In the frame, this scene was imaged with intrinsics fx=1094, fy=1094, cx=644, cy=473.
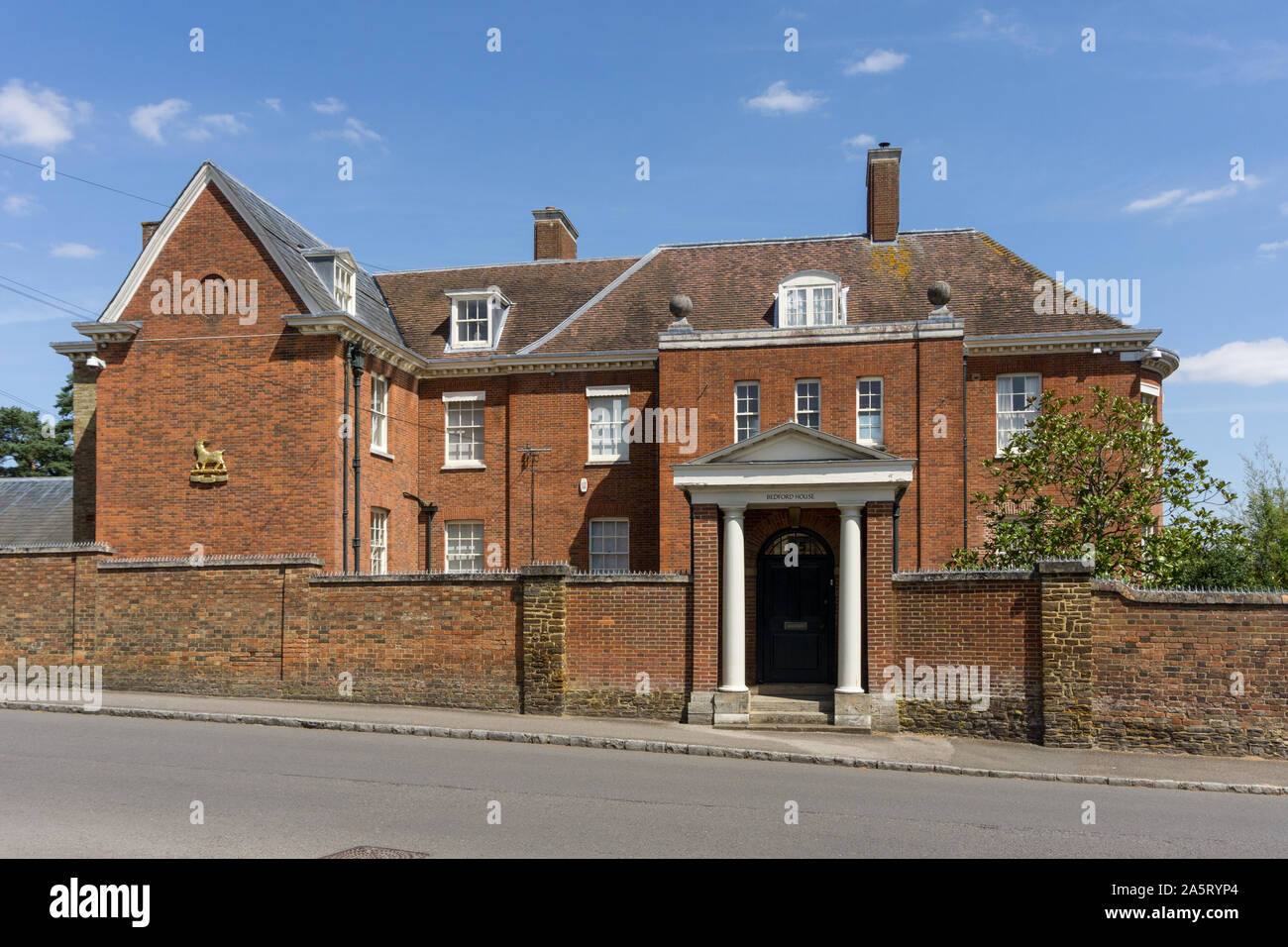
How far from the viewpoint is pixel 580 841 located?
926 centimetres

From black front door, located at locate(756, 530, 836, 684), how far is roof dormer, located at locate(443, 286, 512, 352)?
1257cm

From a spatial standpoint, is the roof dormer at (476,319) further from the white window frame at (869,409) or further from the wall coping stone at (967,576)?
the wall coping stone at (967,576)

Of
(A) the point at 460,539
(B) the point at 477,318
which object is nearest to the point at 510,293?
(B) the point at 477,318

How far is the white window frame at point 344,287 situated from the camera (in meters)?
27.4

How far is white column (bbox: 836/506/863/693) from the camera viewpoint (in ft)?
59.8

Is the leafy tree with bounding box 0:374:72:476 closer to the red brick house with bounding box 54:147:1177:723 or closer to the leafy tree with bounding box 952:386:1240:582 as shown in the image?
the red brick house with bounding box 54:147:1177:723

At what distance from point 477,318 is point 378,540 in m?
7.09

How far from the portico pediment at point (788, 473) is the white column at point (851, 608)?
→ 463mm

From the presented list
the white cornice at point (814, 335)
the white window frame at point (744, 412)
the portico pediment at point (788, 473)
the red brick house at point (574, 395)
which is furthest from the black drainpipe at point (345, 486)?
the portico pediment at point (788, 473)

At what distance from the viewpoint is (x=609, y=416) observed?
93.4ft

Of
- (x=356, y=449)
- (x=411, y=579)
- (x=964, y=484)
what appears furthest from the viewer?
(x=356, y=449)

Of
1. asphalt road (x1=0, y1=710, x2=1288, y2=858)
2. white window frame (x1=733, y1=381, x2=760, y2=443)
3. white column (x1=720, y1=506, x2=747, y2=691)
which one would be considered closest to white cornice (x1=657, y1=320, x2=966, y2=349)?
white window frame (x1=733, y1=381, x2=760, y2=443)

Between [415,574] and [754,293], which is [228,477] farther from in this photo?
[754,293]

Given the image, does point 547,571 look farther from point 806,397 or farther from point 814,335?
point 814,335
